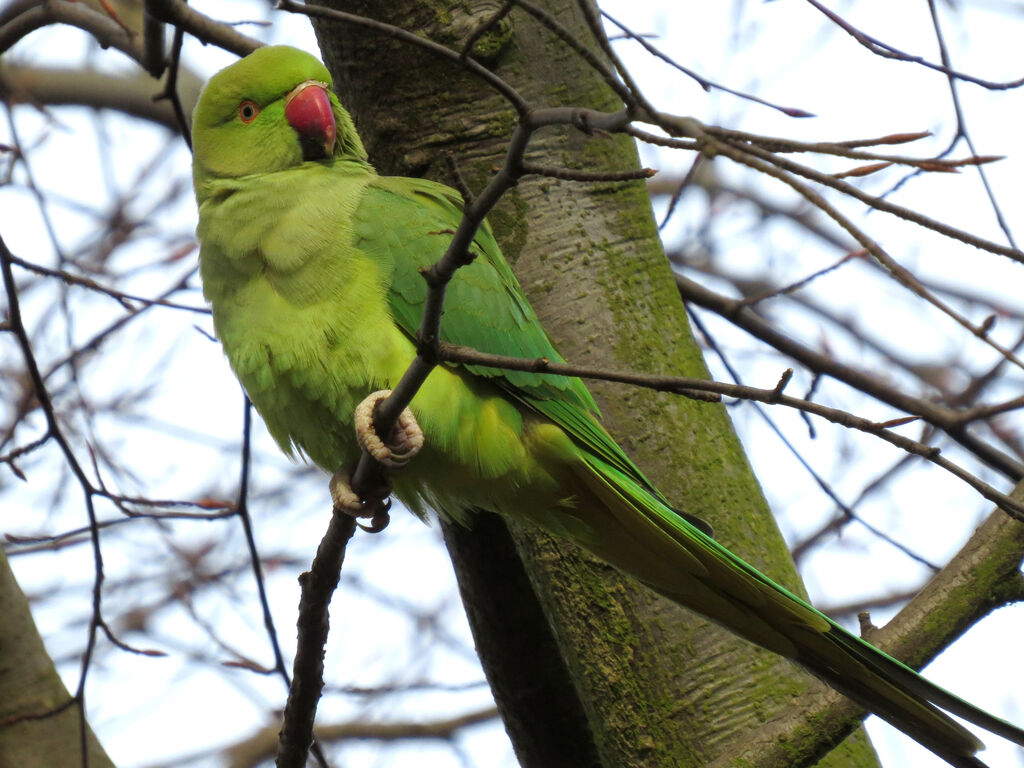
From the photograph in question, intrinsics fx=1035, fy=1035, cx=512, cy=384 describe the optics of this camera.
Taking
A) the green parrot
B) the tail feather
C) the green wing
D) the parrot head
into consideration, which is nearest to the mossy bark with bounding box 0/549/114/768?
the green parrot

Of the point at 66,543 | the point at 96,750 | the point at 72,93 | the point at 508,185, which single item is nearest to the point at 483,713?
the point at 66,543

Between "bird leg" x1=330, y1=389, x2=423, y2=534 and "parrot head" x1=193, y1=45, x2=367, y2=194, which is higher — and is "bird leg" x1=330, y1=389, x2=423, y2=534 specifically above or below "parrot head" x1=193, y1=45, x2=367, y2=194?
below

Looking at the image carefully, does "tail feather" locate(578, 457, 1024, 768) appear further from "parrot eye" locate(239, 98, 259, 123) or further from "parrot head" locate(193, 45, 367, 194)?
"parrot eye" locate(239, 98, 259, 123)

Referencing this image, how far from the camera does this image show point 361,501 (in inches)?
95.8

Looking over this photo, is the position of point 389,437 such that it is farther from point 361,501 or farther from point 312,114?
point 312,114

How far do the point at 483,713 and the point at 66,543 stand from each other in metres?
2.40

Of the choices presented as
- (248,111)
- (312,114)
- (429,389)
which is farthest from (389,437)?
(248,111)

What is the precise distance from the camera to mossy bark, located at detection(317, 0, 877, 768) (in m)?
2.60

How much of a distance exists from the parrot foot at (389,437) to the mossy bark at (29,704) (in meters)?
1.37

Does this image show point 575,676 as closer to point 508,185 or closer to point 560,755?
point 560,755

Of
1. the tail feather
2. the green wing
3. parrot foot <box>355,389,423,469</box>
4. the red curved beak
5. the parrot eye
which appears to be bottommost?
the tail feather

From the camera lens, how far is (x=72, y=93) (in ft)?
16.6

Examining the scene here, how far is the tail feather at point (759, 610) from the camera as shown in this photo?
2.06 metres

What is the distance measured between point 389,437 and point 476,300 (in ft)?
2.05
